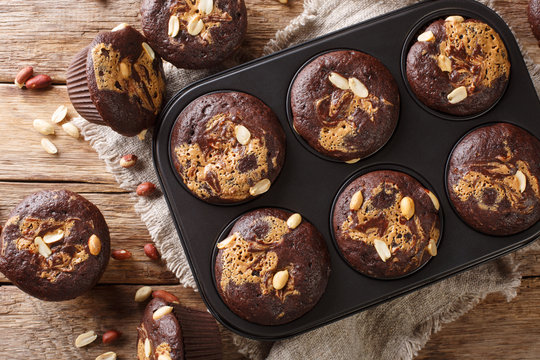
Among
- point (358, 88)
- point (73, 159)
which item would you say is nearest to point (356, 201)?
point (358, 88)

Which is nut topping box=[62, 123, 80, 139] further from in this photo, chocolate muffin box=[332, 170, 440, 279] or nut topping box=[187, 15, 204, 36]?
chocolate muffin box=[332, 170, 440, 279]

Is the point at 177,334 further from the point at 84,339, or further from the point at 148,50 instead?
the point at 148,50

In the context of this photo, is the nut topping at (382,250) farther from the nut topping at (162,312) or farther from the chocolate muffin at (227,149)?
the nut topping at (162,312)

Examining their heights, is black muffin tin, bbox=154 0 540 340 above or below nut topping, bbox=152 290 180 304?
above

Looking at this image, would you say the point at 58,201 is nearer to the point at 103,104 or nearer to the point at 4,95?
the point at 103,104

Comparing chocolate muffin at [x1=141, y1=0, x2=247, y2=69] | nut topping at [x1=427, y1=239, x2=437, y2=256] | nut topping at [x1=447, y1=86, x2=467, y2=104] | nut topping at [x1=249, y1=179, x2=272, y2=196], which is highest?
chocolate muffin at [x1=141, y1=0, x2=247, y2=69]

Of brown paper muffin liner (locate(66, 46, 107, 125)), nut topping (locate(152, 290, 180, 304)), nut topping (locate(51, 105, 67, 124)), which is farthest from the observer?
nut topping (locate(51, 105, 67, 124))

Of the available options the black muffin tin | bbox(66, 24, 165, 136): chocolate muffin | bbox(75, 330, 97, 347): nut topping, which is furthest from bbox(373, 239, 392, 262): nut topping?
bbox(75, 330, 97, 347): nut topping
